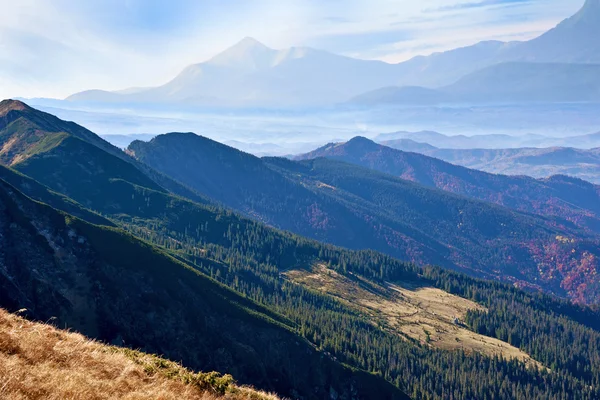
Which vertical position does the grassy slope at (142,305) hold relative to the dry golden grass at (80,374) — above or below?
below

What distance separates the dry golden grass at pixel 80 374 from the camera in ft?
90.9

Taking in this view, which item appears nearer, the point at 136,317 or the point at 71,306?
the point at 71,306

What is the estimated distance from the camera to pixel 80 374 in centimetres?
3141

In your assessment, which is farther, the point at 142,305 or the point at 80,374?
the point at 142,305

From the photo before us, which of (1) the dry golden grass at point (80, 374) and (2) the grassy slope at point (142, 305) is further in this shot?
(2) the grassy slope at point (142, 305)

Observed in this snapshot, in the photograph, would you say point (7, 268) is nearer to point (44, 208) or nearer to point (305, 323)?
point (44, 208)

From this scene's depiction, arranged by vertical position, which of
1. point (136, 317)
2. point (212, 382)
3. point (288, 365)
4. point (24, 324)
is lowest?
point (288, 365)

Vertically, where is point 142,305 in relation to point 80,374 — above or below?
below

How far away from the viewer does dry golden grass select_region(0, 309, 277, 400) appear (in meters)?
27.7

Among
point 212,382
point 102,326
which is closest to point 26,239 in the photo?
point 102,326

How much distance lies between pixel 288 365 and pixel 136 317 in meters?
43.5

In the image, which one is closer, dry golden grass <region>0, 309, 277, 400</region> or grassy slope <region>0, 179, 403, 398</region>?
dry golden grass <region>0, 309, 277, 400</region>

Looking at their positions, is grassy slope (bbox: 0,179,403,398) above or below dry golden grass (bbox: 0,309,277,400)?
below

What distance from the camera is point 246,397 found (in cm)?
3884
